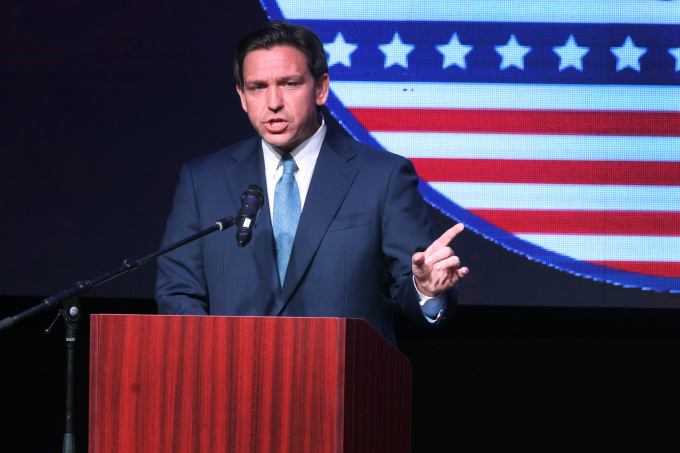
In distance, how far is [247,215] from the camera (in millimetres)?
1601

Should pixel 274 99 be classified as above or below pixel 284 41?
below

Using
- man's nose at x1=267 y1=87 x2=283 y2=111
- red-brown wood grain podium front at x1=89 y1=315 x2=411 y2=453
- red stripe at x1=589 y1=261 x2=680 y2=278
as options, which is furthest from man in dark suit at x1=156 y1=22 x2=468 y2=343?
red stripe at x1=589 y1=261 x2=680 y2=278

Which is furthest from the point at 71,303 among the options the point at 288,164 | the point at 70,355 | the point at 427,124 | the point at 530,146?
the point at 530,146

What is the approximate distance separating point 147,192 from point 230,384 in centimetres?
193

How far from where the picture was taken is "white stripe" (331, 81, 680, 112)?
9.84 feet

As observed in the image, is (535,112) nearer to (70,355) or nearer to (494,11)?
(494,11)

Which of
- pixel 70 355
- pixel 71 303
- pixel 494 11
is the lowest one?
pixel 70 355

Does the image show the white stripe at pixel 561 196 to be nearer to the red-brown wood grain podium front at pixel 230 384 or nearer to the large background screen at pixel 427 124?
the large background screen at pixel 427 124

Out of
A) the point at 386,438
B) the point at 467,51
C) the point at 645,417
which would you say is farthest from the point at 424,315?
the point at 645,417

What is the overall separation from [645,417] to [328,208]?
1.76m

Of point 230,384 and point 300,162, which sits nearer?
point 230,384

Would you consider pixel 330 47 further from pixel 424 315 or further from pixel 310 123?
pixel 424 315

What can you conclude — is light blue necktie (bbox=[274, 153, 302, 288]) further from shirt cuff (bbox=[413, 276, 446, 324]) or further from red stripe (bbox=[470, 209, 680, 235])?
red stripe (bbox=[470, 209, 680, 235])

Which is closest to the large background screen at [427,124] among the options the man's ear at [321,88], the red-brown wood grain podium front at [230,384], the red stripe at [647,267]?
the red stripe at [647,267]
